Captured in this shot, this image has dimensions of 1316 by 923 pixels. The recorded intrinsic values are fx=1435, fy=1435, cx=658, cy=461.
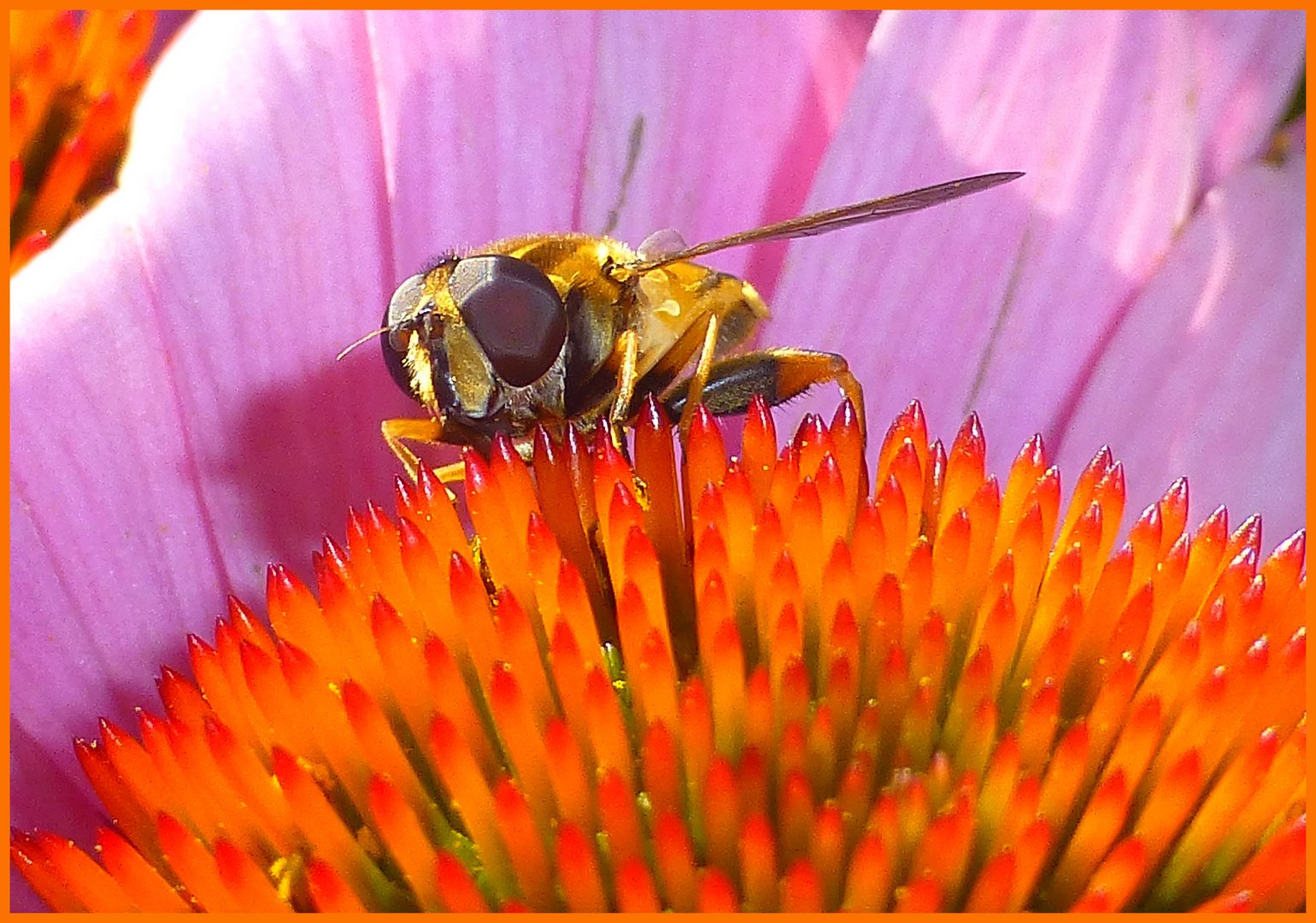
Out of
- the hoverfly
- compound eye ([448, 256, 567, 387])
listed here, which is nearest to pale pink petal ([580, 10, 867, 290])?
the hoverfly

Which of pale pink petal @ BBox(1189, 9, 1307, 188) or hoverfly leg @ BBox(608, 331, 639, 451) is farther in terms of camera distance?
pale pink petal @ BBox(1189, 9, 1307, 188)

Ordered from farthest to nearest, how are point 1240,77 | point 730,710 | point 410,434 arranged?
point 1240,77 < point 410,434 < point 730,710

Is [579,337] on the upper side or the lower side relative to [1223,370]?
upper

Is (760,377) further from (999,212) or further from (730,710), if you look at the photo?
(999,212)

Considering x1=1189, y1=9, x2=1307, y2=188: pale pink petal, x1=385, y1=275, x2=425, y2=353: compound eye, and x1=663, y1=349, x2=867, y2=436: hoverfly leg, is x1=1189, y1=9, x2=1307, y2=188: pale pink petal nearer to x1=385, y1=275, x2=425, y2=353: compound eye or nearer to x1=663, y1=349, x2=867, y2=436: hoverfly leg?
x1=663, y1=349, x2=867, y2=436: hoverfly leg

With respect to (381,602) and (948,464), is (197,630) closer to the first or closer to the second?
(381,602)

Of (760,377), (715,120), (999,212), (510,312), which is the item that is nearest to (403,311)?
(510,312)

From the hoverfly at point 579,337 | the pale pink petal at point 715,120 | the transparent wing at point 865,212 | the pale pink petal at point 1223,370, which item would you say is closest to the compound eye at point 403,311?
the hoverfly at point 579,337

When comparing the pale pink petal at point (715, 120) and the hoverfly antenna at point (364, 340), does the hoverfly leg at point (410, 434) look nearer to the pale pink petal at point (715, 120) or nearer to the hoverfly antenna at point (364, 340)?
the hoverfly antenna at point (364, 340)
